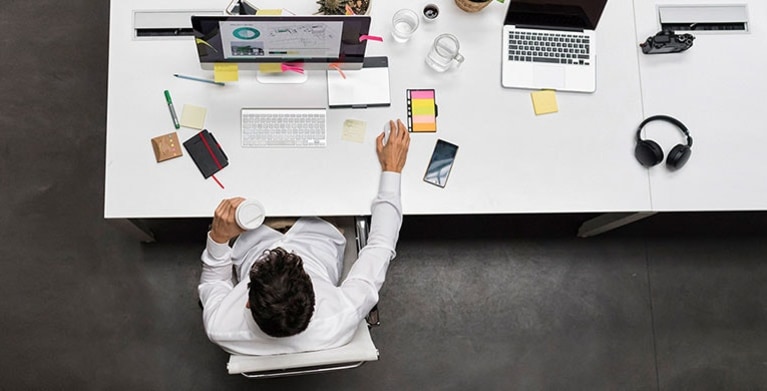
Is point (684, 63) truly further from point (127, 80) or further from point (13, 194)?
point (13, 194)

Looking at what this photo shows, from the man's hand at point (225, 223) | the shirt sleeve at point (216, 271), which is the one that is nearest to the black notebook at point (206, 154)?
the man's hand at point (225, 223)

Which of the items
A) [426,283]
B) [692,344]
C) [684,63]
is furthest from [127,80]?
[692,344]

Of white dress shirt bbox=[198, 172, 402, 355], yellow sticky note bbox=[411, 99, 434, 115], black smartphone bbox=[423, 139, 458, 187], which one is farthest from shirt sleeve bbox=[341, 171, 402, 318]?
yellow sticky note bbox=[411, 99, 434, 115]

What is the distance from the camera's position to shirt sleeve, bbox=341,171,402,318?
165cm

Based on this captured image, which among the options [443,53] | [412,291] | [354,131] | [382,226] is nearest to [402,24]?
[443,53]

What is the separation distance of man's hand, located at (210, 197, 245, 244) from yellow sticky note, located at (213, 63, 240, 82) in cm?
38

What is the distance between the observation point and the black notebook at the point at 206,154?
70.7 inches

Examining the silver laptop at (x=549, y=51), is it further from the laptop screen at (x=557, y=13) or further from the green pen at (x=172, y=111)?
the green pen at (x=172, y=111)

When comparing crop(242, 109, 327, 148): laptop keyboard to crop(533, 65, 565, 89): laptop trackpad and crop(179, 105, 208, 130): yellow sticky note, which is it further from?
crop(533, 65, 565, 89): laptop trackpad

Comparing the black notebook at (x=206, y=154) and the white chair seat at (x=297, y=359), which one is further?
the black notebook at (x=206, y=154)

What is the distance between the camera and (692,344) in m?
2.46

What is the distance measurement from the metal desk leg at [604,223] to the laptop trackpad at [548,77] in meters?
0.56

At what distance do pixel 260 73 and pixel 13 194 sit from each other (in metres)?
1.39

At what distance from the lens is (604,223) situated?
2.33m
